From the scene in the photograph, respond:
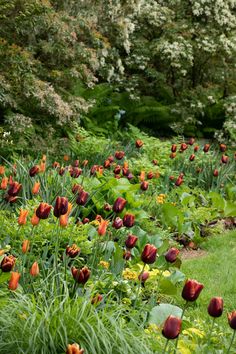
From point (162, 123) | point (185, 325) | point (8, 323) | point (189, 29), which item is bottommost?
point (162, 123)

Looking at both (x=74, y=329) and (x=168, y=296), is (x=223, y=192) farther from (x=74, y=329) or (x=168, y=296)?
(x=74, y=329)

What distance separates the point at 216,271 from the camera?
5652 mm

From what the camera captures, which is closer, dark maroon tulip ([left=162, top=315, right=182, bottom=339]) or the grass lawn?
dark maroon tulip ([left=162, top=315, right=182, bottom=339])

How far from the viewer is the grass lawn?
4.81 m

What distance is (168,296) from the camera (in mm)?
4715

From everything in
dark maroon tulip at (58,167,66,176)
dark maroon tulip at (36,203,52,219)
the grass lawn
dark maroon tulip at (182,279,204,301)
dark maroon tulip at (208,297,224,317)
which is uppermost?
dark maroon tulip at (36,203,52,219)

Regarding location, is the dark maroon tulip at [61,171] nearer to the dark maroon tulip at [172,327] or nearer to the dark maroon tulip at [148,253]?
the dark maroon tulip at [148,253]

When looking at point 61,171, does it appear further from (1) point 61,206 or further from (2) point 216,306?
(2) point 216,306

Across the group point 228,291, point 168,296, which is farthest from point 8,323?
point 228,291

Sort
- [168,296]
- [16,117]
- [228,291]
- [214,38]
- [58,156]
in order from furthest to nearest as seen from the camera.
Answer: [214,38] < [58,156] < [16,117] < [228,291] < [168,296]

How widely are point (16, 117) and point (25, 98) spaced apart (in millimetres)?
548

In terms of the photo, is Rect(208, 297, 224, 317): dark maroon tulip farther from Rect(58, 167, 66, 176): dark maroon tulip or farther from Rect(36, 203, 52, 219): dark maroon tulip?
Rect(58, 167, 66, 176): dark maroon tulip

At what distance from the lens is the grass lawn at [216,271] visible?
4812 millimetres

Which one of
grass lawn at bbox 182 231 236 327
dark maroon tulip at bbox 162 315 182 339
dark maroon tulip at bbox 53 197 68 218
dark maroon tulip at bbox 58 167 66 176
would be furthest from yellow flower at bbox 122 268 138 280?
dark maroon tulip at bbox 58 167 66 176
